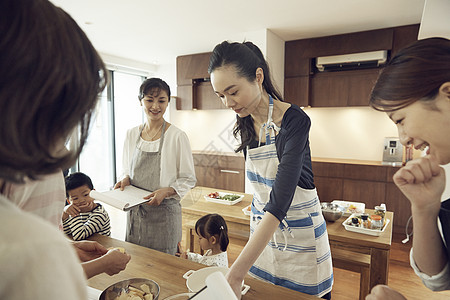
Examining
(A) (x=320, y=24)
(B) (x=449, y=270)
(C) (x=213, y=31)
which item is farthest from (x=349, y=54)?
(B) (x=449, y=270)

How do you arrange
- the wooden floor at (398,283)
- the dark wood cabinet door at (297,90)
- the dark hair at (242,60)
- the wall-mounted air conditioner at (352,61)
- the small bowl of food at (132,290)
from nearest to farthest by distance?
1. the small bowl of food at (132,290)
2. the dark hair at (242,60)
3. the wooden floor at (398,283)
4. the wall-mounted air conditioner at (352,61)
5. the dark wood cabinet door at (297,90)

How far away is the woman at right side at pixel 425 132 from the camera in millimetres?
660

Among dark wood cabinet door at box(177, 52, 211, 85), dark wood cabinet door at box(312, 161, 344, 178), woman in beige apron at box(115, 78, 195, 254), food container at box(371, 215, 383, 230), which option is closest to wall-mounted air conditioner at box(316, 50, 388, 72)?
dark wood cabinet door at box(312, 161, 344, 178)

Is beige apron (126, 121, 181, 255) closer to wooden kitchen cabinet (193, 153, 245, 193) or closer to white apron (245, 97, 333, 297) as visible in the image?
white apron (245, 97, 333, 297)

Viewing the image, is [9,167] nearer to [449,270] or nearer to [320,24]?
[449,270]

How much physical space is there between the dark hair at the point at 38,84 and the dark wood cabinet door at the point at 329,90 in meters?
4.47

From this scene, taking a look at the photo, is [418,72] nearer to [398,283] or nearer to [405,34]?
[398,283]

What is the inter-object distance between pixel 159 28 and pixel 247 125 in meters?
3.33

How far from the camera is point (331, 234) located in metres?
2.04

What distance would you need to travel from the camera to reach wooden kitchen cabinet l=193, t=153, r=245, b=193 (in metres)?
4.82

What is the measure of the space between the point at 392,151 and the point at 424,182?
3900 mm

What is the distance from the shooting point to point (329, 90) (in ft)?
14.6

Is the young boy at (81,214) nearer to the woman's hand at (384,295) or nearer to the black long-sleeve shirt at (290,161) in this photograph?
the black long-sleeve shirt at (290,161)

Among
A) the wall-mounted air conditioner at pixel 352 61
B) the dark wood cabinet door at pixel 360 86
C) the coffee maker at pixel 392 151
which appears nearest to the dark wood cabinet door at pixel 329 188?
the coffee maker at pixel 392 151
